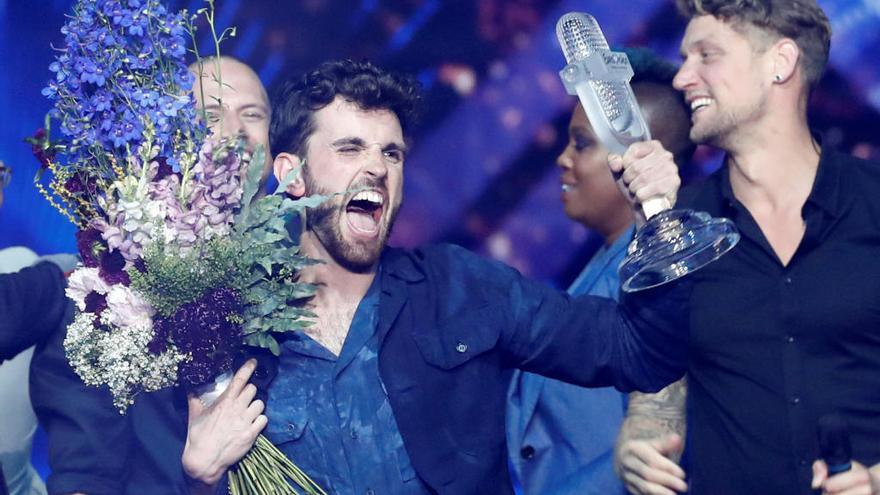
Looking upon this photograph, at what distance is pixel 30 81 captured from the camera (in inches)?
137

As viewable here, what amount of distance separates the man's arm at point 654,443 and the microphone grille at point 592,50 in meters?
0.88

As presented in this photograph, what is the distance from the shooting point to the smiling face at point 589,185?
352 centimetres

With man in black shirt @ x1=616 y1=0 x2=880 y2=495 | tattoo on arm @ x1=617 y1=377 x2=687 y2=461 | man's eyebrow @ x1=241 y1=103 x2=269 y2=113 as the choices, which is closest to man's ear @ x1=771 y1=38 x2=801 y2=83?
man in black shirt @ x1=616 y1=0 x2=880 y2=495

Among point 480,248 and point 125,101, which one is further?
point 480,248

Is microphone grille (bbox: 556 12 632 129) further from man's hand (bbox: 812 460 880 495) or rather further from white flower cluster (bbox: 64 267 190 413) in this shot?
white flower cluster (bbox: 64 267 190 413)

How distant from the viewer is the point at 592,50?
2293 millimetres

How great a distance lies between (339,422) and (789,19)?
160 centimetres

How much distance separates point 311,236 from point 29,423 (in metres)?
1.23

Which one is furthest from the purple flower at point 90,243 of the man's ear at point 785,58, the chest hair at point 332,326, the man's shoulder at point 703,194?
the man's ear at point 785,58

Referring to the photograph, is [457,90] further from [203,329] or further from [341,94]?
[203,329]

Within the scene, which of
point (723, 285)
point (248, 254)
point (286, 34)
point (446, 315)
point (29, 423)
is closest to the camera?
point (248, 254)

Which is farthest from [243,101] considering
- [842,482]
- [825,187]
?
[842,482]

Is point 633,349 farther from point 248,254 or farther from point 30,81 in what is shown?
point 30,81

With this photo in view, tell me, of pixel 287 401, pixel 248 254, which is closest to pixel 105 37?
pixel 248 254
